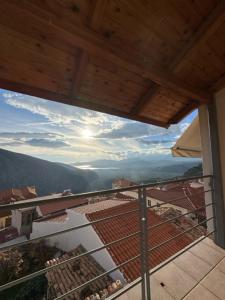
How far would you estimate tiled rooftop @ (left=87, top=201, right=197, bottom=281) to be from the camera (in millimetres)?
6762

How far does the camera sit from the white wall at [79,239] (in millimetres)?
7379

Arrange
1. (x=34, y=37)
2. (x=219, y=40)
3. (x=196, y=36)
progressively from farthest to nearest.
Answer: (x=219, y=40) < (x=196, y=36) < (x=34, y=37)

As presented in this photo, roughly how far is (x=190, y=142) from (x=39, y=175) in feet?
195

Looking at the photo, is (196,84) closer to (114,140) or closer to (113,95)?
(113,95)

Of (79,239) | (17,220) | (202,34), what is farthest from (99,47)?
(17,220)

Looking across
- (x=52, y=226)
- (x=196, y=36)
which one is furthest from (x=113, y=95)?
(x=52, y=226)

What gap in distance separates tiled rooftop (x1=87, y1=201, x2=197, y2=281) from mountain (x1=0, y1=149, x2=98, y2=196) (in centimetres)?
4259

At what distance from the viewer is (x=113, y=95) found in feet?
8.04

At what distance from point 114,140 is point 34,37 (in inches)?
1813

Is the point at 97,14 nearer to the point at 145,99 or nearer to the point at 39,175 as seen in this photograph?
the point at 145,99

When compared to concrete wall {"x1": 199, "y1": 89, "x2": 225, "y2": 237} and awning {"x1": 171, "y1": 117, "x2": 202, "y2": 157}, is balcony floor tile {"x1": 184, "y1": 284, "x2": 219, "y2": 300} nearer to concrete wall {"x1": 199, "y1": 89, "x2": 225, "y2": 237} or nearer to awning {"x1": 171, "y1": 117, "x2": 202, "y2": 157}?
concrete wall {"x1": 199, "y1": 89, "x2": 225, "y2": 237}

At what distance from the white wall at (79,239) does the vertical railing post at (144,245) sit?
5556mm

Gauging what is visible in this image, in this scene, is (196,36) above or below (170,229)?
above

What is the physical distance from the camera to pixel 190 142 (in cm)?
356
